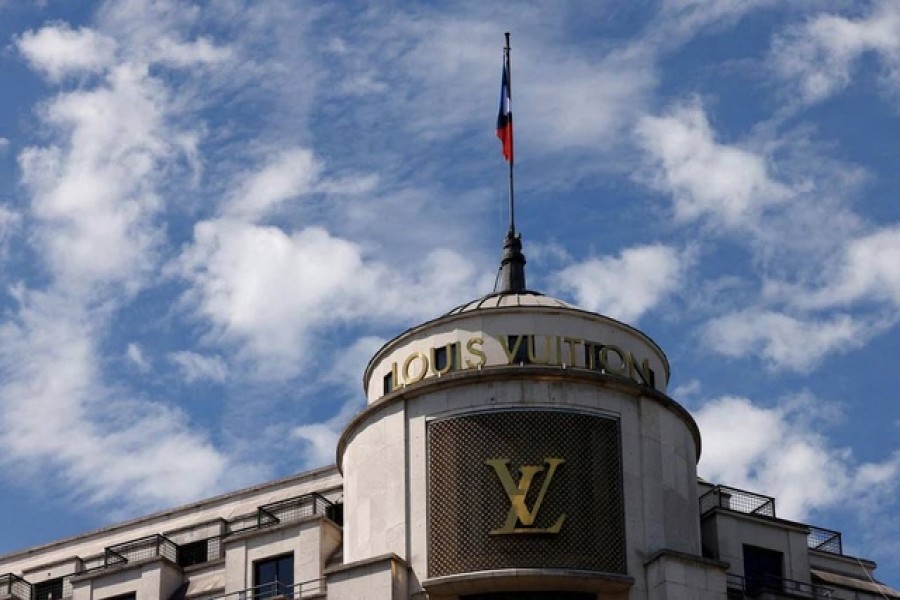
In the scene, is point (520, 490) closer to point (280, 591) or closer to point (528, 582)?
point (528, 582)

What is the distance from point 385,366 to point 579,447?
8663 millimetres

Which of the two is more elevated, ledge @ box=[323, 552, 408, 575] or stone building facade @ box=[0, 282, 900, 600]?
stone building facade @ box=[0, 282, 900, 600]

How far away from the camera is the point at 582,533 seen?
76.1 meters

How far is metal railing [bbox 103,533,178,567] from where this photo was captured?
9181cm

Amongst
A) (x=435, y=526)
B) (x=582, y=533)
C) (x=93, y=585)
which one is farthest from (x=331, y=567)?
(x=93, y=585)

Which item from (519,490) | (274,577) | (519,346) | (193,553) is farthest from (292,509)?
(519,490)

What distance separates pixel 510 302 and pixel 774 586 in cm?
1566

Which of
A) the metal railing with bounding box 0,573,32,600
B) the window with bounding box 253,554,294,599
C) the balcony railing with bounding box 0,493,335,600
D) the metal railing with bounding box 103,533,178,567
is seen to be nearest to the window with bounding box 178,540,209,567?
the balcony railing with bounding box 0,493,335,600

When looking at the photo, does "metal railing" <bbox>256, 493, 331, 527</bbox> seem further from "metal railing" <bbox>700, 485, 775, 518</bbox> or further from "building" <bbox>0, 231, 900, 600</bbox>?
"metal railing" <bbox>700, 485, 775, 518</bbox>

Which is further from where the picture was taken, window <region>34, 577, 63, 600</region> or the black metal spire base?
window <region>34, 577, 63, 600</region>

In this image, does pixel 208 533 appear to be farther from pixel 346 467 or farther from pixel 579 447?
pixel 579 447

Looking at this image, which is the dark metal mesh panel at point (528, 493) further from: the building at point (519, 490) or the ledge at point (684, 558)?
the ledge at point (684, 558)

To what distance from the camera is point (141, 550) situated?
93.9 metres

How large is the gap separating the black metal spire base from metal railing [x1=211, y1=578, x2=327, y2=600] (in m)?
13.5
